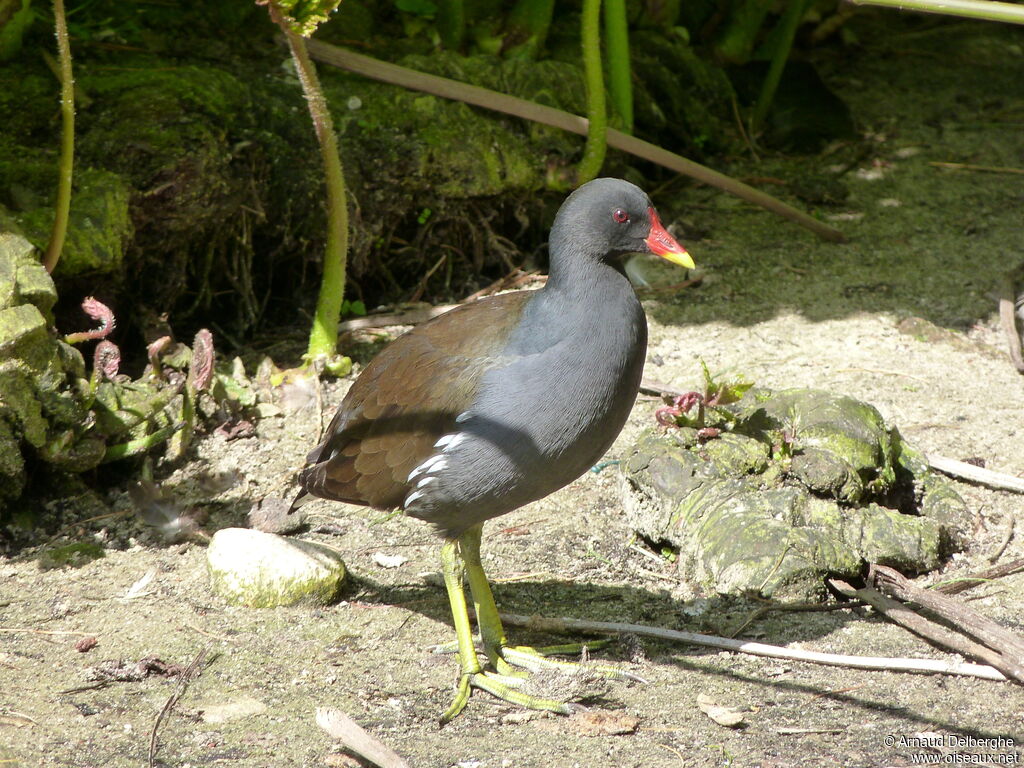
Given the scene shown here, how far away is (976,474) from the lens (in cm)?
406

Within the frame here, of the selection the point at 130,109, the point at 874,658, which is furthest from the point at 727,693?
the point at 130,109

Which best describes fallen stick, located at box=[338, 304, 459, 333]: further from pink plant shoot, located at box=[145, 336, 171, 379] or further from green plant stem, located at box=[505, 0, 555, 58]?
green plant stem, located at box=[505, 0, 555, 58]

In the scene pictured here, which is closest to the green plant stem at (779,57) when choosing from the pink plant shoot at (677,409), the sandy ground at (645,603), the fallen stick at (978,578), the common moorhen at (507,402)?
the sandy ground at (645,603)

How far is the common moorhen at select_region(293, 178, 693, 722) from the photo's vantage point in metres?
3.04

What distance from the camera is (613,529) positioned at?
13.2ft

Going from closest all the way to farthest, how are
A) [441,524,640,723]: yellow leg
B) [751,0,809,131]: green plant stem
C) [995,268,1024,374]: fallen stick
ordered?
[441,524,640,723]: yellow leg < [995,268,1024,374]: fallen stick < [751,0,809,131]: green plant stem

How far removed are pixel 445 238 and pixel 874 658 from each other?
312cm

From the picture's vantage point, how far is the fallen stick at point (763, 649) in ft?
9.96

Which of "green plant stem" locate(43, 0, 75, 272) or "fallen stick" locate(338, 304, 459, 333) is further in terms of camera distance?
"fallen stick" locate(338, 304, 459, 333)

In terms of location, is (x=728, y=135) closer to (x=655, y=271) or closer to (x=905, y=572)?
(x=655, y=271)

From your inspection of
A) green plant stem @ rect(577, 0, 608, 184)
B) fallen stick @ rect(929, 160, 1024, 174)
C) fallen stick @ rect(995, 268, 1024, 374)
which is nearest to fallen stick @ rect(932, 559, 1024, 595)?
fallen stick @ rect(995, 268, 1024, 374)

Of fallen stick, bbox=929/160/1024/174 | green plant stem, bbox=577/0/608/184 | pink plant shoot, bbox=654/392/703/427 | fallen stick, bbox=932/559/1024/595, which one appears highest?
green plant stem, bbox=577/0/608/184

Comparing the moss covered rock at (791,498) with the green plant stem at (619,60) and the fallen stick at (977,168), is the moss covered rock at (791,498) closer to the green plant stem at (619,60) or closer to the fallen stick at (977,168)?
the green plant stem at (619,60)

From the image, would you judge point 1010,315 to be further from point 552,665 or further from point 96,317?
point 96,317
